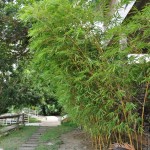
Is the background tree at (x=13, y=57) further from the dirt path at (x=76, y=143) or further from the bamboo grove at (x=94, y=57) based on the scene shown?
the dirt path at (x=76, y=143)

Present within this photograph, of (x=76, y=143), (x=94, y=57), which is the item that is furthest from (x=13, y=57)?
(x=94, y=57)

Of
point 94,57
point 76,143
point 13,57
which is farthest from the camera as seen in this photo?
point 13,57

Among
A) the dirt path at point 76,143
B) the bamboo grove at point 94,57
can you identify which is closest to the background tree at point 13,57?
the bamboo grove at point 94,57

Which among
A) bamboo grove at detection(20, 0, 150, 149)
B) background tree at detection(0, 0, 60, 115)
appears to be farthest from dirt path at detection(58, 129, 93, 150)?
background tree at detection(0, 0, 60, 115)

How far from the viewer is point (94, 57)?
121 inches

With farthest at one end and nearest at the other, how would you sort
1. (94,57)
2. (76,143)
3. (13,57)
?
(13,57), (76,143), (94,57)

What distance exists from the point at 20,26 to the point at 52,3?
3.54 metres

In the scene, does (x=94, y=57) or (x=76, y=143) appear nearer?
(x=94, y=57)

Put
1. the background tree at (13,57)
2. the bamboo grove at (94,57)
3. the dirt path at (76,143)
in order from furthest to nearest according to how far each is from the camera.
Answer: the background tree at (13,57), the dirt path at (76,143), the bamboo grove at (94,57)

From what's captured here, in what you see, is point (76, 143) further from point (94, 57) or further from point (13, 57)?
point (13, 57)

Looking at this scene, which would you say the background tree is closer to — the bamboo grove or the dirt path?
the bamboo grove

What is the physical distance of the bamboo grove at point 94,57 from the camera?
9.00 ft

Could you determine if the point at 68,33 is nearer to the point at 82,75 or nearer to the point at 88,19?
the point at 88,19

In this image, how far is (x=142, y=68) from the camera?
2.76m
